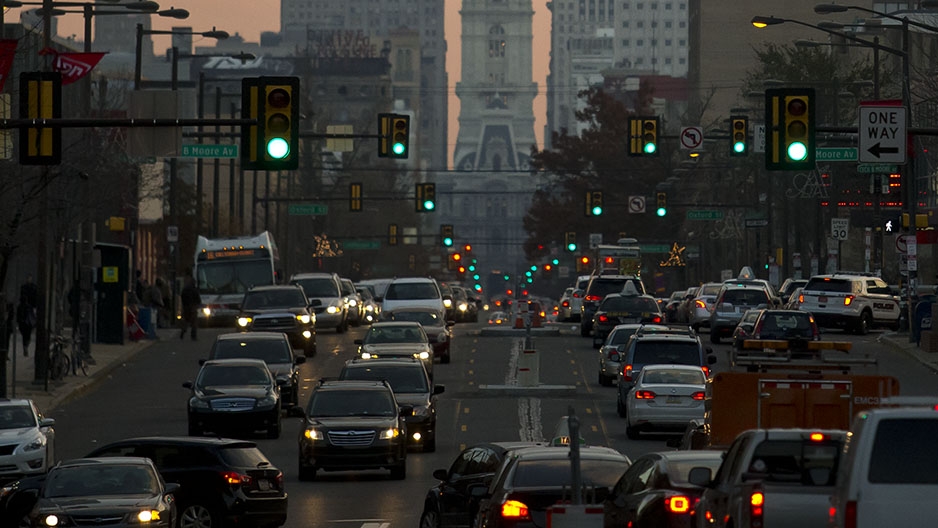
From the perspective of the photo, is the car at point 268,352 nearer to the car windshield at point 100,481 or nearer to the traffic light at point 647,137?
the traffic light at point 647,137

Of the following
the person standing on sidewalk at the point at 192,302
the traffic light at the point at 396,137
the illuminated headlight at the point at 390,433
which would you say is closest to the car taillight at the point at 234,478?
the illuminated headlight at the point at 390,433

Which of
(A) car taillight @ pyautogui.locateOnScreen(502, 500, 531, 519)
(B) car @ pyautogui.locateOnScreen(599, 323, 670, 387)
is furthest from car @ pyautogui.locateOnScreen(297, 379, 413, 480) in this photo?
(B) car @ pyautogui.locateOnScreen(599, 323, 670, 387)

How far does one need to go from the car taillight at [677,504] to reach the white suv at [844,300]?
39648 millimetres

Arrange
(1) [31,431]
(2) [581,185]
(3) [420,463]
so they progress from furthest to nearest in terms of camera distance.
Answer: (2) [581,185]
(3) [420,463]
(1) [31,431]

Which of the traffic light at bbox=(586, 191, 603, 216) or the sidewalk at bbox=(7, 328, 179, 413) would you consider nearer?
the sidewalk at bbox=(7, 328, 179, 413)

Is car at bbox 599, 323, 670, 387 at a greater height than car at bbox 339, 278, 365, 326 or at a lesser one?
lesser

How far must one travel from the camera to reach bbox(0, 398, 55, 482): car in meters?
27.9

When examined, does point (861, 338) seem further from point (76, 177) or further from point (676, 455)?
point (676, 455)

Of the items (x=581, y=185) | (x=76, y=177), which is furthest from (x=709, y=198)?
(x=76, y=177)

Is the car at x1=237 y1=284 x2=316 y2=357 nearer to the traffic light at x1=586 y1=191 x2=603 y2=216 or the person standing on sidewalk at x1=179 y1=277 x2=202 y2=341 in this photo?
the person standing on sidewalk at x1=179 y1=277 x2=202 y2=341

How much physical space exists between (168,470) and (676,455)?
801 centimetres

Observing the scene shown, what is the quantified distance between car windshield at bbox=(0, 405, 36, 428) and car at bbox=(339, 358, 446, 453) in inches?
249

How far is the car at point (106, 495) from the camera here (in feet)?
67.2

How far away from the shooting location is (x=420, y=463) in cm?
3241
